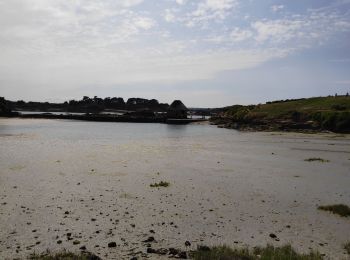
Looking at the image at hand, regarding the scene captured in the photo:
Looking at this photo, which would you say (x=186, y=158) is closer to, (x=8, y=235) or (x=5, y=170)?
(x=5, y=170)

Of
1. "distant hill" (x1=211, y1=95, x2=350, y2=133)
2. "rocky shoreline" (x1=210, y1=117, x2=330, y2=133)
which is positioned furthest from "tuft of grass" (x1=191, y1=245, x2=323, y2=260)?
"rocky shoreline" (x1=210, y1=117, x2=330, y2=133)

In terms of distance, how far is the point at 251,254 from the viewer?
9.42m

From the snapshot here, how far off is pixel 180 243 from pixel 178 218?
252cm

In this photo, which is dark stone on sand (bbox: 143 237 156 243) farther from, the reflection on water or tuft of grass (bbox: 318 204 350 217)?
the reflection on water

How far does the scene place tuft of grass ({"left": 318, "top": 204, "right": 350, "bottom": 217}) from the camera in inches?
542

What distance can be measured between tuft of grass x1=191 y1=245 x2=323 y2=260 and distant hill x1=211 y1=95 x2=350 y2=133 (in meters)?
55.6

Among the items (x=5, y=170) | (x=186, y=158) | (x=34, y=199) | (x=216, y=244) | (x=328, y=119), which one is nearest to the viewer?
(x=216, y=244)

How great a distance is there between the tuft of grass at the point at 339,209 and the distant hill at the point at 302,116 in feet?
164

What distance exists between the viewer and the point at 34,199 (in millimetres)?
15375

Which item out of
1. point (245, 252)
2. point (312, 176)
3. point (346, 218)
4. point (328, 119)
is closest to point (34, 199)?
point (245, 252)

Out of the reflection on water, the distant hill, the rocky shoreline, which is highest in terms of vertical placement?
the distant hill

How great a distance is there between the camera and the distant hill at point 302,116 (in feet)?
205

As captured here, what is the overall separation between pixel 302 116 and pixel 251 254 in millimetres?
66539

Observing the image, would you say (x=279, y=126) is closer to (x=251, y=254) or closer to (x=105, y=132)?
(x=105, y=132)
